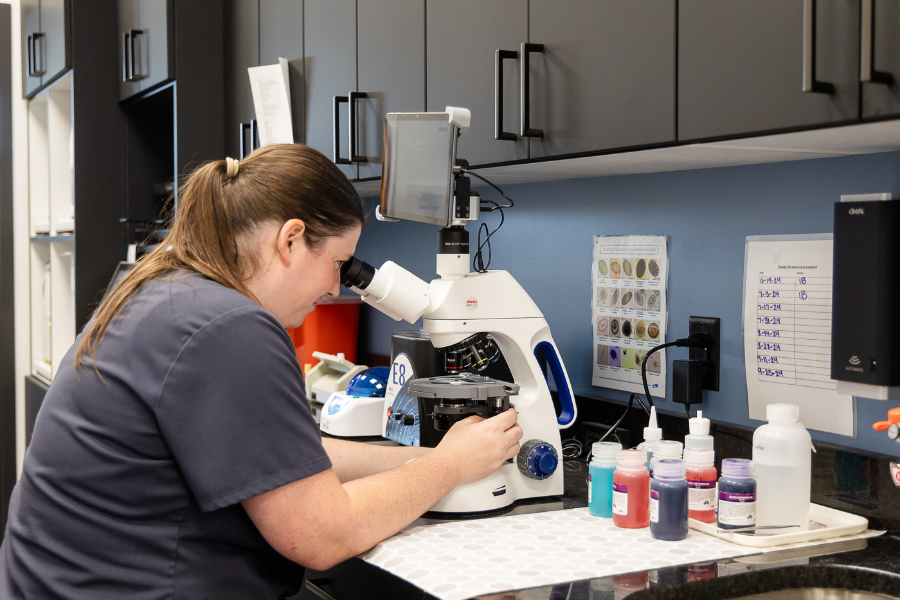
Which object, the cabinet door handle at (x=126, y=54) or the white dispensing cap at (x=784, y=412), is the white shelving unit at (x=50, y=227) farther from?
the white dispensing cap at (x=784, y=412)

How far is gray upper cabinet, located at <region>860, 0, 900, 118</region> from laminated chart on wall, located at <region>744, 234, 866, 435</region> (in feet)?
1.62

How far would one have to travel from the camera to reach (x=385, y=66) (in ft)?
5.82

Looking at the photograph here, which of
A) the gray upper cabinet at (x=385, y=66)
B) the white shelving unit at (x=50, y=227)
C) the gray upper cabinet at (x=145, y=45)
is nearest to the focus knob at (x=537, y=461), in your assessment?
the gray upper cabinet at (x=385, y=66)

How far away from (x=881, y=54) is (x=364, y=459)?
1.01 m

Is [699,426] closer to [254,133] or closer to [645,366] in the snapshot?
[645,366]

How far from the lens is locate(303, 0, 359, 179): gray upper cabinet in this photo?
6.25 feet

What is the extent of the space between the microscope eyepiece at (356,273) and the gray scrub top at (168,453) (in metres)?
0.29

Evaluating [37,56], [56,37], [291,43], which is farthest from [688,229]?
[37,56]

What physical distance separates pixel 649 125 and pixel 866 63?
0.33 m

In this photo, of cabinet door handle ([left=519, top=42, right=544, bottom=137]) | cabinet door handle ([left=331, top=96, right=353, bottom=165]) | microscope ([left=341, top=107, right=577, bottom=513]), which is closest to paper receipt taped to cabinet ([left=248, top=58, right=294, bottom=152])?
cabinet door handle ([left=331, top=96, right=353, bottom=165])

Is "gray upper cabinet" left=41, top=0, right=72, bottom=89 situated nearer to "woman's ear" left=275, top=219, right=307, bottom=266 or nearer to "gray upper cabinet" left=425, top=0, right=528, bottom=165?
"gray upper cabinet" left=425, top=0, right=528, bottom=165

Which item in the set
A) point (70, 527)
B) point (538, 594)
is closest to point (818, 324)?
A: point (538, 594)

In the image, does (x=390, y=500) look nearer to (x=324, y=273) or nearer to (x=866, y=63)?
(x=324, y=273)

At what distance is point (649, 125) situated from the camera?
1.15 m
